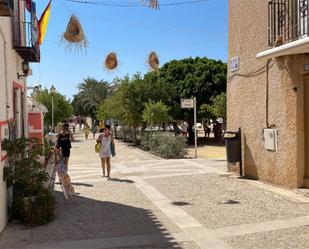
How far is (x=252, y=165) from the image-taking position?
13.4 metres

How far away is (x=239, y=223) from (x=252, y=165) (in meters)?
5.56

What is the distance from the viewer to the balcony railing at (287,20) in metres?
10.9

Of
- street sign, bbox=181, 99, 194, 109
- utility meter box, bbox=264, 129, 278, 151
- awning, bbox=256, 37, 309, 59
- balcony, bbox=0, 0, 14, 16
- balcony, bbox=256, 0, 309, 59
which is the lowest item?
utility meter box, bbox=264, 129, 278, 151

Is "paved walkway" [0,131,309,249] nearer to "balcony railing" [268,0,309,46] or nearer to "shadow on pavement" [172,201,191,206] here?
"shadow on pavement" [172,201,191,206]

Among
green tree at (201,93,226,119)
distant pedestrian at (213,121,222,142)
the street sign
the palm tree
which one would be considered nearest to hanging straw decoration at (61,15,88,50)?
the street sign

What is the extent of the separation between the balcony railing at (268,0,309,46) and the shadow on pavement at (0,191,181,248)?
548cm

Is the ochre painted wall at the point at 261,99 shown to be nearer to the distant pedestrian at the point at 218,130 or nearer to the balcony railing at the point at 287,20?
the balcony railing at the point at 287,20

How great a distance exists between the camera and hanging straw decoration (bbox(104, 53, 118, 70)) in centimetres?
975

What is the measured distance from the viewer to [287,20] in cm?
1141

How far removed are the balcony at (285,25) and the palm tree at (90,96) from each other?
5724 cm

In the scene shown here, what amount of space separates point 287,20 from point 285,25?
128 mm

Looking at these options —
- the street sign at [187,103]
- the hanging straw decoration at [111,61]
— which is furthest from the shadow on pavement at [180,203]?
the street sign at [187,103]

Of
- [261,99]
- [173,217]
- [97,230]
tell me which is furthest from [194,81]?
[97,230]

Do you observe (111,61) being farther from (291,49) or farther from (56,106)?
(56,106)
